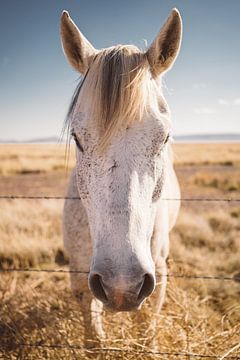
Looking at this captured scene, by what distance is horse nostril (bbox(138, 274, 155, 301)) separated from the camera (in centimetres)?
148

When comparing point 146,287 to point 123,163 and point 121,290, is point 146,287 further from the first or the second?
point 123,163

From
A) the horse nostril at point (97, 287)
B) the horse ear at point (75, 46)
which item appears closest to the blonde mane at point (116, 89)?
the horse ear at point (75, 46)

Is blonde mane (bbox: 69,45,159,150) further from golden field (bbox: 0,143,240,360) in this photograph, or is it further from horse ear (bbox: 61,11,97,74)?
golden field (bbox: 0,143,240,360)

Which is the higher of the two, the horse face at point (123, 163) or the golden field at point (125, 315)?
the horse face at point (123, 163)

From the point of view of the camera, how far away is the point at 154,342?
2574 mm

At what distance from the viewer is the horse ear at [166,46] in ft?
6.87

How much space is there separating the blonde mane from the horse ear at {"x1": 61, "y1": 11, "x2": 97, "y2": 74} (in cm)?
20

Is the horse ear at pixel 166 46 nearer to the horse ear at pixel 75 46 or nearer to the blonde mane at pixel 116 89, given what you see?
the blonde mane at pixel 116 89

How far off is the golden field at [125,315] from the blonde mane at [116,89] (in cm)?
47

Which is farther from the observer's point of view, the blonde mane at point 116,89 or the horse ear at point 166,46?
the horse ear at point 166,46

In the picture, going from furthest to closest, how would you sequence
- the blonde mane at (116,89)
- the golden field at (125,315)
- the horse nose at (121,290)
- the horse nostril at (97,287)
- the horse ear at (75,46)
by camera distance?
the golden field at (125,315), the horse ear at (75,46), the blonde mane at (116,89), the horse nostril at (97,287), the horse nose at (121,290)

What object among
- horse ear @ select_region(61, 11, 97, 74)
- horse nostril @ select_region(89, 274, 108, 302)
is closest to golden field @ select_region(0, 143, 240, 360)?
horse ear @ select_region(61, 11, 97, 74)

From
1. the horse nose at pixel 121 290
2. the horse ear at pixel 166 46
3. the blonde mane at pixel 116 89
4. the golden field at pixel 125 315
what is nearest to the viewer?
the horse nose at pixel 121 290

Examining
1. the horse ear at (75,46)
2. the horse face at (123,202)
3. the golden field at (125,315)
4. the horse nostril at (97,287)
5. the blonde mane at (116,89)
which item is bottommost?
the golden field at (125,315)
